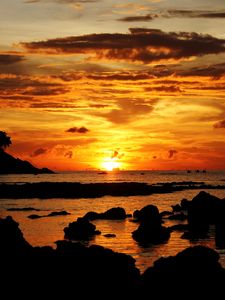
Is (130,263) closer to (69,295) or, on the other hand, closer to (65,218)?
(69,295)

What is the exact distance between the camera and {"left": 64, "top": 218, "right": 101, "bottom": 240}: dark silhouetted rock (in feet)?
182

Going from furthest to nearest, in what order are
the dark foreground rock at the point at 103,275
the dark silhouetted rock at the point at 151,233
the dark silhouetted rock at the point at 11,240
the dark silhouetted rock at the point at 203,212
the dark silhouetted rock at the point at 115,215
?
the dark silhouetted rock at the point at 115,215 < the dark silhouetted rock at the point at 203,212 < the dark silhouetted rock at the point at 151,233 < the dark silhouetted rock at the point at 11,240 < the dark foreground rock at the point at 103,275

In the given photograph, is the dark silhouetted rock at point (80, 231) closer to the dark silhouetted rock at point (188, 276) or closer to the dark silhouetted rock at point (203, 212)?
the dark silhouetted rock at point (203, 212)

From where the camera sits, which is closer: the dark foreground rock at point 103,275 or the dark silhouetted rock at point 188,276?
the dark silhouetted rock at point 188,276

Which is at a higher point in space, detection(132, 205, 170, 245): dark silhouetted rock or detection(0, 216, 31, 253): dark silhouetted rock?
detection(0, 216, 31, 253): dark silhouetted rock

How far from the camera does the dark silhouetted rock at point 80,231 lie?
5534cm

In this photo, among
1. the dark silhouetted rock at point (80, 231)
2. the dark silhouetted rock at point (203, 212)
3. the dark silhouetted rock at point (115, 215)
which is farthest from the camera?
the dark silhouetted rock at point (115, 215)

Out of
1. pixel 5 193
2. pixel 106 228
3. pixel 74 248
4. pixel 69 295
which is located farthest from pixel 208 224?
pixel 5 193

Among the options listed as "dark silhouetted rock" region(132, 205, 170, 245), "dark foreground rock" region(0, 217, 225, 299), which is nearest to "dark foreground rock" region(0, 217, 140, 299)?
"dark foreground rock" region(0, 217, 225, 299)

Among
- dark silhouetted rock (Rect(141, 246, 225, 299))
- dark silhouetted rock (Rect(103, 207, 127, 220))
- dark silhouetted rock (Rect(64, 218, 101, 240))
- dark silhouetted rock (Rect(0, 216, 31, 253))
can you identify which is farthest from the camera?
dark silhouetted rock (Rect(103, 207, 127, 220))

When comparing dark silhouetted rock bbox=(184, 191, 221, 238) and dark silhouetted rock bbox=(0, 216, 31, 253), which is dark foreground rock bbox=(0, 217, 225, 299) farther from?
dark silhouetted rock bbox=(184, 191, 221, 238)

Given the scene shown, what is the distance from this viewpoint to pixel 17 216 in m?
77.7

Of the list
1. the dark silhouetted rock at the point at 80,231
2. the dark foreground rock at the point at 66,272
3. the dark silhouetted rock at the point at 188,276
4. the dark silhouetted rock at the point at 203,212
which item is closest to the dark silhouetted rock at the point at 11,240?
the dark foreground rock at the point at 66,272

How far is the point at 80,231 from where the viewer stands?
56000mm
